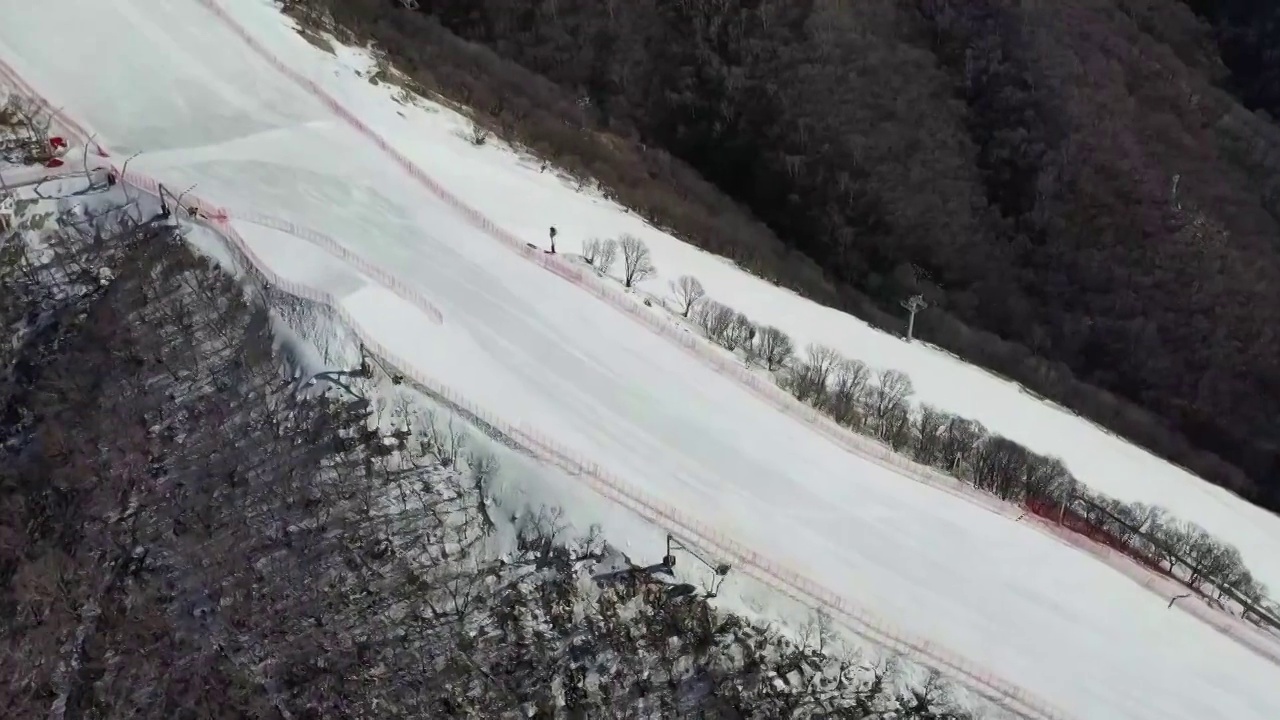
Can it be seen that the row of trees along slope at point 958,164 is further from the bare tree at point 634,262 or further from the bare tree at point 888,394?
the bare tree at point 888,394

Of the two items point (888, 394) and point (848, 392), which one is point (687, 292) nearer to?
point (848, 392)

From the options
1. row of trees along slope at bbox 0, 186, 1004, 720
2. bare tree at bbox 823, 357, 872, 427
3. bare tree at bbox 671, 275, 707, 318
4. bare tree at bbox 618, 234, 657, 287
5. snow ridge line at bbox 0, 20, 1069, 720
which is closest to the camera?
row of trees along slope at bbox 0, 186, 1004, 720

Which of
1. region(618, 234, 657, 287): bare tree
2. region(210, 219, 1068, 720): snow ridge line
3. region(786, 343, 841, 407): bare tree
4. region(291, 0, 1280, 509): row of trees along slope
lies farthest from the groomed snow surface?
region(291, 0, 1280, 509): row of trees along slope

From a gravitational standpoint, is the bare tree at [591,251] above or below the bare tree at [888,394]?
above

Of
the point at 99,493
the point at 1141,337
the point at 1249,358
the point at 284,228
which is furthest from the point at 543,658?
the point at 1249,358

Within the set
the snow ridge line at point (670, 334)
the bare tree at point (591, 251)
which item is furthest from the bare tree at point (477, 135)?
the bare tree at point (591, 251)

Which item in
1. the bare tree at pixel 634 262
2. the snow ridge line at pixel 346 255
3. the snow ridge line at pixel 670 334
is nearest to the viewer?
the snow ridge line at pixel 670 334

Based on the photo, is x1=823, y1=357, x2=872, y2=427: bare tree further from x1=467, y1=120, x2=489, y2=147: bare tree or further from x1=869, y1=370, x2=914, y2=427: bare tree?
x1=467, y1=120, x2=489, y2=147: bare tree
